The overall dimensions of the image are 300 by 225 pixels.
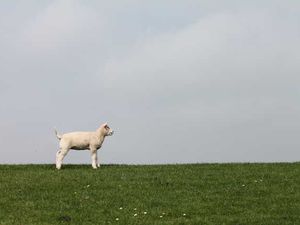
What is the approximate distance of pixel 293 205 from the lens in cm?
1841

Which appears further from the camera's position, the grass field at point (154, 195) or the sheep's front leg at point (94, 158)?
the sheep's front leg at point (94, 158)

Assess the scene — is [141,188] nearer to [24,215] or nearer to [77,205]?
[77,205]

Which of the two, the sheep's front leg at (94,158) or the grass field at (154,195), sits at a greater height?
the sheep's front leg at (94,158)

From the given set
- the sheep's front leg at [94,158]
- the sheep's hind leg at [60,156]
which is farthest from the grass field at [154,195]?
the sheep's front leg at [94,158]

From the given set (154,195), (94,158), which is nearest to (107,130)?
(94,158)

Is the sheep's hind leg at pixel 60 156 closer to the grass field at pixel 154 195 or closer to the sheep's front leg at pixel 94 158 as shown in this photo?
the grass field at pixel 154 195

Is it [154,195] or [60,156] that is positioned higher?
[60,156]

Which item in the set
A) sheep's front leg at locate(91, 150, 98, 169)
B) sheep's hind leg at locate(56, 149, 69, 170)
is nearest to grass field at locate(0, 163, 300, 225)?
sheep's hind leg at locate(56, 149, 69, 170)

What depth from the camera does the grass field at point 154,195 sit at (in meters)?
17.0

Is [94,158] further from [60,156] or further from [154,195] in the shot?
[154,195]

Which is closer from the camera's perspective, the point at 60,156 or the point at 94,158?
the point at 60,156

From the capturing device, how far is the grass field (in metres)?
17.0

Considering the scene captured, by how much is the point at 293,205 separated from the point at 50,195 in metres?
7.73

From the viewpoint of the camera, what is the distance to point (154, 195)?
19781mm
